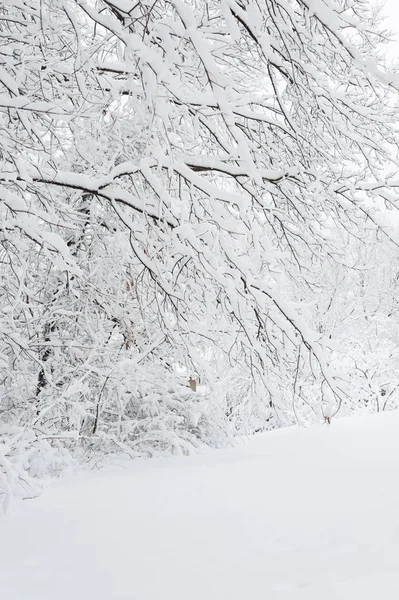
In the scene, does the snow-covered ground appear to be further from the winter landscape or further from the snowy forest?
the snowy forest

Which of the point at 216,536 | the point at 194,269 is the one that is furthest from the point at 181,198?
the point at 216,536

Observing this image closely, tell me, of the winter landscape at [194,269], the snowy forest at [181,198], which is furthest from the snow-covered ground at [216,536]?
the snowy forest at [181,198]

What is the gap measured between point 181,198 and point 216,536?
2.01 meters

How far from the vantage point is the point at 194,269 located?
326 cm

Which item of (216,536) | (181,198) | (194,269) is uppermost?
(181,198)

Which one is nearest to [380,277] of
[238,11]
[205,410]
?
[205,410]

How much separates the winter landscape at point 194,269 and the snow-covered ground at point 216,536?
2 centimetres

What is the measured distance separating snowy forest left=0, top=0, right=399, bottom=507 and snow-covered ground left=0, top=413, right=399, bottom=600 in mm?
469

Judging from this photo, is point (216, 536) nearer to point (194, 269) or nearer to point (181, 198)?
point (194, 269)

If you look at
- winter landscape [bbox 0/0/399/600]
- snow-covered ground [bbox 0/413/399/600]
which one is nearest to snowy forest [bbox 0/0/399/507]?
winter landscape [bbox 0/0/399/600]

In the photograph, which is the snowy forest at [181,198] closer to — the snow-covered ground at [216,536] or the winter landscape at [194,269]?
the winter landscape at [194,269]

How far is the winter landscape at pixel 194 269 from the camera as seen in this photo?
7.72 ft

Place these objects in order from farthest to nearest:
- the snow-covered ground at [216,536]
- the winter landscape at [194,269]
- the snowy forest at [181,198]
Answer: the snowy forest at [181,198]
the winter landscape at [194,269]
the snow-covered ground at [216,536]

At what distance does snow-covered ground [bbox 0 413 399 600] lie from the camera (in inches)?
85.4
